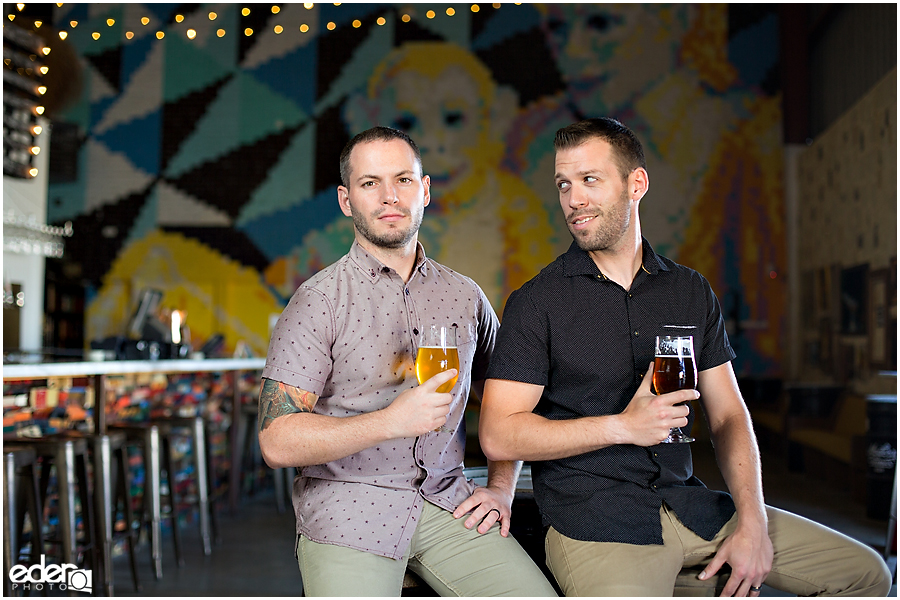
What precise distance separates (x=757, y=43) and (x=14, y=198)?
7550 millimetres

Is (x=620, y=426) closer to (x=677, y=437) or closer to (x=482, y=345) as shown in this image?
(x=677, y=437)

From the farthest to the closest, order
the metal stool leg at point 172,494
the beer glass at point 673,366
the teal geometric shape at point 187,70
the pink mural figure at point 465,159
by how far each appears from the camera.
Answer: the teal geometric shape at point 187,70, the pink mural figure at point 465,159, the metal stool leg at point 172,494, the beer glass at point 673,366

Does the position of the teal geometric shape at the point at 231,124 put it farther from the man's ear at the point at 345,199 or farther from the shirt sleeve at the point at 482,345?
the shirt sleeve at the point at 482,345

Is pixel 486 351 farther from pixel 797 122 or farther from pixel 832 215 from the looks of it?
pixel 797 122

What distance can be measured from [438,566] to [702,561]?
0.59 metres

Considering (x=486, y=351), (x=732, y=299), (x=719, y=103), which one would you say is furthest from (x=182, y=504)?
(x=719, y=103)

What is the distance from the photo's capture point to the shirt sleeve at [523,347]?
1.69m

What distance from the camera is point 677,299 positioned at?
1.82 m

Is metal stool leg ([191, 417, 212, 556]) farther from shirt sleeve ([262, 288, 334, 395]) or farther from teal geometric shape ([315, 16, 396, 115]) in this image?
teal geometric shape ([315, 16, 396, 115])

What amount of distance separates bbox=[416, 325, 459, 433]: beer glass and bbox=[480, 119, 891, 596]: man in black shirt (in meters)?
0.21

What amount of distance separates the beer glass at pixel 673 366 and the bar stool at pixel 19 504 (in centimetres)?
239

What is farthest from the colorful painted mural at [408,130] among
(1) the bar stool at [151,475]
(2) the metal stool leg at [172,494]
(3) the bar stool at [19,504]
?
(3) the bar stool at [19,504]

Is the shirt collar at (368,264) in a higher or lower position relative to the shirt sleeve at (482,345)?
higher

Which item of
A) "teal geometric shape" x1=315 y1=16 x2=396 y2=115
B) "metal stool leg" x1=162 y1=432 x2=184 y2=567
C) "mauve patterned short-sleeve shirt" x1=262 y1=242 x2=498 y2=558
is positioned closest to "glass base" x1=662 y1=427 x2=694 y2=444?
"mauve patterned short-sleeve shirt" x1=262 y1=242 x2=498 y2=558
